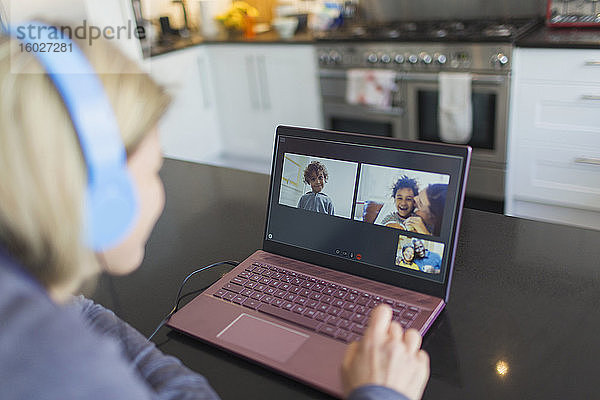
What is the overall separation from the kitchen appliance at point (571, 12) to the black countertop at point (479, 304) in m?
1.91

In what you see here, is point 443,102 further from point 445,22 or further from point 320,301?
point 320,301

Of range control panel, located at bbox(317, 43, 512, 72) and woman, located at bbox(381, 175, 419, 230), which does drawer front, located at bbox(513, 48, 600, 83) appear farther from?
woman, located at bbox(381, 175, 419, 230)

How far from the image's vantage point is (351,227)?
965 millimetres

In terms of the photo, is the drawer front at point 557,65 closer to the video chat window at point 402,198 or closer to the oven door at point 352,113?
the oven door at point 352,113

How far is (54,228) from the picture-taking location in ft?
1.70

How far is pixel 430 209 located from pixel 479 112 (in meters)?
2.04

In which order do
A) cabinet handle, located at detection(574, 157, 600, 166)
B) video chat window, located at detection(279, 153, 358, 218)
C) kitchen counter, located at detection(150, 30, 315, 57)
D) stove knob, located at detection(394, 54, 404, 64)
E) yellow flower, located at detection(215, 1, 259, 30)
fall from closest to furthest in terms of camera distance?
video chat window, located at detection(279, 153, 358, 218) → cabinet handle, located at detection(574, 157, 600, 166) → stove knob, located at detection(394, 54, 404, 64) → kitchen counter, located at detection(150, 30, 315, 57) → yellow flower, located at detection(215, 1, 259, 30)

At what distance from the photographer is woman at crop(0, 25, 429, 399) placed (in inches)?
17.9

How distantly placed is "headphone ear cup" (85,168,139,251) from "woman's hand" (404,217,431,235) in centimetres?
45

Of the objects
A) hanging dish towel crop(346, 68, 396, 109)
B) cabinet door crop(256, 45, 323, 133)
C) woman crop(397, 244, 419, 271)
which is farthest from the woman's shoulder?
cabinet door crop(256, 45, 323, 133)

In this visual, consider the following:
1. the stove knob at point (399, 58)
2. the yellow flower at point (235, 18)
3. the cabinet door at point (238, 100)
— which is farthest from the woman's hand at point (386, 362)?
the yellow flower at point (235, 18)

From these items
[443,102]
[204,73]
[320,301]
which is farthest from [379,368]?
[204,73]

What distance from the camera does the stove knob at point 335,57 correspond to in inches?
121

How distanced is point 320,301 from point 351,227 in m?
0.14
